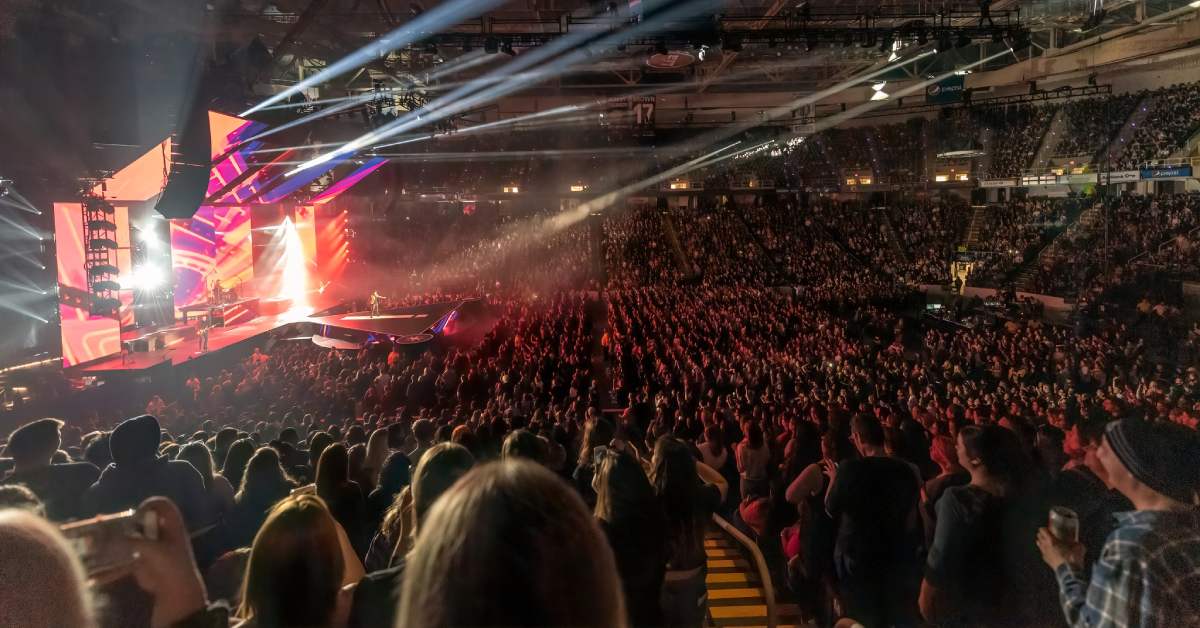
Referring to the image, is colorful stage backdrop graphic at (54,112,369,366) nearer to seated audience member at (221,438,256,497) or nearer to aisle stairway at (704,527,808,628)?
seated audience member at (221,438,256,497)

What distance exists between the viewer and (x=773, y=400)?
7.84 meters

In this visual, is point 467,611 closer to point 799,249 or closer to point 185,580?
Result: point 185,580

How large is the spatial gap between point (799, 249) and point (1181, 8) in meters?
17.5

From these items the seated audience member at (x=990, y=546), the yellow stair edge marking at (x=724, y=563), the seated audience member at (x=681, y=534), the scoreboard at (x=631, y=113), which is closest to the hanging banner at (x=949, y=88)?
the scoreboard at (x=631, y=113)

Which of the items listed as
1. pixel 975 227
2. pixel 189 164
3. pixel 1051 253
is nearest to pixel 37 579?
pixel 189 164

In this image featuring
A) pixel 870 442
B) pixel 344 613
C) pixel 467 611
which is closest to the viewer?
pixel 467 611

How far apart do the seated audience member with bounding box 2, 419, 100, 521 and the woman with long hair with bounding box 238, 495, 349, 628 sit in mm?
2040

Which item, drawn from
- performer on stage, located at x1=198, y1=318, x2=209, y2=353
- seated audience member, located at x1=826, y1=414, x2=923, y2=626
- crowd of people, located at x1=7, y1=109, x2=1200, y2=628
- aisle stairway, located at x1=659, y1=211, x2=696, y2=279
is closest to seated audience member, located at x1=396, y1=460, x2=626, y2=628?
crowd of people, located at x1=7, y1=109, x2=1200, y2=628

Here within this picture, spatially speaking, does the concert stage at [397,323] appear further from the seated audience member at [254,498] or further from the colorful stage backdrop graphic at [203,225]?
the seated audience member at [254,498]

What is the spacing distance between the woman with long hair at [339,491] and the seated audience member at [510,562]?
6.24 feet

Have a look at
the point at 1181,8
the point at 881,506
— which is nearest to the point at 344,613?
the point at 881,506

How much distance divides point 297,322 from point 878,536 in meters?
15.9

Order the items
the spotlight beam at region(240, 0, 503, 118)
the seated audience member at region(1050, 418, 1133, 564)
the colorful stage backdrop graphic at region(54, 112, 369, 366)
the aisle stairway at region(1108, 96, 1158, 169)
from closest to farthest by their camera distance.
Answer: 1. the seated audience member at region(1050, 418, 1133, 564)
2. the colorful stage backdrop graphic at region(54, 112, 369, 366)
3. the spotlight beam at region(240, 0, 503, 118)
4. the aisle stairway at region(1108, 96, 1158, 169)

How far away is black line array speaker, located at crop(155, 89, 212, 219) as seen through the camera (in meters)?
8.54
